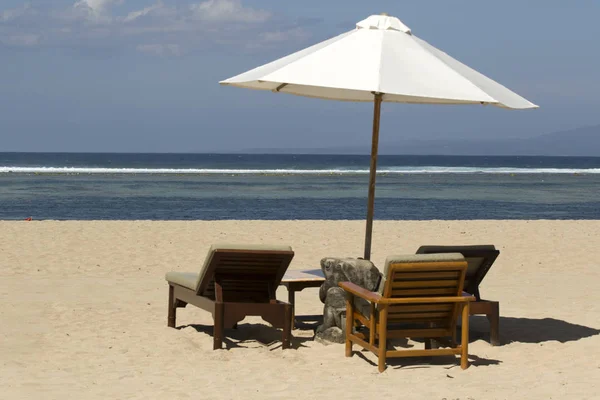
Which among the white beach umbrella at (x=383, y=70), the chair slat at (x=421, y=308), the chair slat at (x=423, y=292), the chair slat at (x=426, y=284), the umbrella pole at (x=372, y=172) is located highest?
the white beach umbrella at (x=383, y=70)

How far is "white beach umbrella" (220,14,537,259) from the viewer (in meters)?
5.69

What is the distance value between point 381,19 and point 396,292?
6.83 ft

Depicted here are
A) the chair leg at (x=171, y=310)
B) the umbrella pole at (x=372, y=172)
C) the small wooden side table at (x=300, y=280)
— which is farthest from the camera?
the chair leg at (x=171, y=310)

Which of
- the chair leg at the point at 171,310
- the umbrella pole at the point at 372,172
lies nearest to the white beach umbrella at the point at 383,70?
the umbrella pole at the point at 372,172

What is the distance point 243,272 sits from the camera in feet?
20.5

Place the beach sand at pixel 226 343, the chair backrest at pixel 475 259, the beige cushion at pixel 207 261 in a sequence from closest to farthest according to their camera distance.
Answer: the beach sand at pixel 226 343 → the beige cushion at pixel 207 261 → the chair backrest at pixel 475 259

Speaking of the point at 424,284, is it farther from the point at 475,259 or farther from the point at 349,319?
the point at 475,259

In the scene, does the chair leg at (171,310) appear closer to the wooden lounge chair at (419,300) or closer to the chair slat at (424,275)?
the wooden lounge chair at (419,300)

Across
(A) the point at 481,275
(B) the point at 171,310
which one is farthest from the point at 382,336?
(B) the point at 171,310

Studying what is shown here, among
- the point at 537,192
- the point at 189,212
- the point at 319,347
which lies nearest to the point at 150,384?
the point at 319,347

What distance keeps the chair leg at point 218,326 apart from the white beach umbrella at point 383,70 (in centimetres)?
129

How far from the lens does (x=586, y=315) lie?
791 centimetres

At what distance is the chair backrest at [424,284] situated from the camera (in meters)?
5.43

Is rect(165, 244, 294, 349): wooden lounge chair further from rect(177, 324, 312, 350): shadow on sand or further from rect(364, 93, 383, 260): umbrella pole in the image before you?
rect(364, 93, 383, 260): umbrella pole
